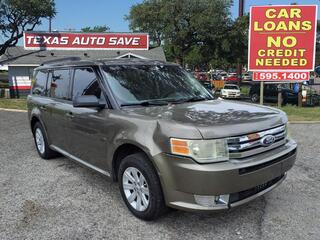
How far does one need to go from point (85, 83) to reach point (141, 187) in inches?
71.9

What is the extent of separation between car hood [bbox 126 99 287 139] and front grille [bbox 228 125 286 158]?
5 centimetres

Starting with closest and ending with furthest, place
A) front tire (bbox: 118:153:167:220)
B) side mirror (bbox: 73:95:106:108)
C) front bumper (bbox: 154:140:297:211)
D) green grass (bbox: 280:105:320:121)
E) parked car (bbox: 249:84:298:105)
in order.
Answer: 1. front bumper (bbox: 154:140:297:211)
2. front tire (bbox: 118:153:167:220)
3. side mirror (bbox: 73:95:106:108)
4. green grass (bbox: 280:105:320:121)
5. parked car (bbox: 249:84:298:105)

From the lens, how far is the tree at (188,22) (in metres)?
35.6

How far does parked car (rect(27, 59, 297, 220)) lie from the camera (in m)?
3.45

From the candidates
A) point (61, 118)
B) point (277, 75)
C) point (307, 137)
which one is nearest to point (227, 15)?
point (277, 75)

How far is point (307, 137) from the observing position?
8883mm

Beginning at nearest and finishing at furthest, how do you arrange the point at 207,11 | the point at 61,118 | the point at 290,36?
the point at 61,118 → the point at 290,36 → the point at 207,11

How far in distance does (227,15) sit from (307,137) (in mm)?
30372

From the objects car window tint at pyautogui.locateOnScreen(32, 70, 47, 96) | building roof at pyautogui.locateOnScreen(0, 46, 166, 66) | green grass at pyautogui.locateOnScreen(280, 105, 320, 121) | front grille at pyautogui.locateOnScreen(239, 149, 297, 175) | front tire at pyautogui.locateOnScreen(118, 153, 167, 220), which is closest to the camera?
front grille at pyautogui.locateOnScreen(239, 149, 297, 175)

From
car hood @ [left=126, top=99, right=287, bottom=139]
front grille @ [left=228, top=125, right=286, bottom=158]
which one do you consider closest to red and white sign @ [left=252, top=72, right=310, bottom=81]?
car hood @ [left=126, top=99, right=287, bottom=139]

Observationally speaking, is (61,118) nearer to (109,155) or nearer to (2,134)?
(109,155)

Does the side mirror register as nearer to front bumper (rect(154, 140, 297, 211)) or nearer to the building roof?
front bumper (rect(154, 140, 297, 211))

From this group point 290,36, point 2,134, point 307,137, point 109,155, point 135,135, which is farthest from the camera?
point 290,36

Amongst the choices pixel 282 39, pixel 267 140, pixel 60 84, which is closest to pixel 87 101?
pixel 60 84
